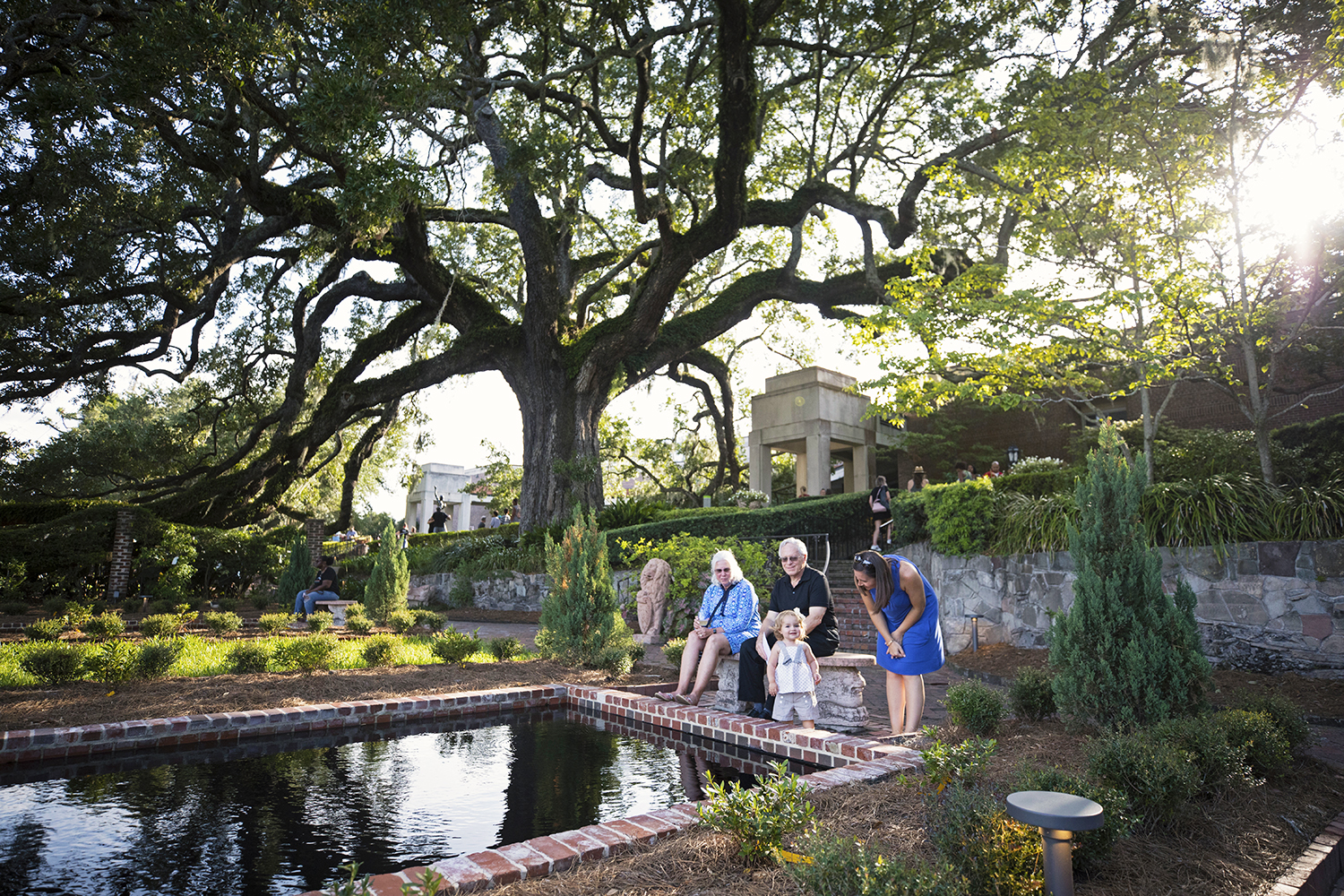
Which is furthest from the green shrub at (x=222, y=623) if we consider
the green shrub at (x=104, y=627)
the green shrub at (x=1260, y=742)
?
the green shrub at (x=1260, y=742)

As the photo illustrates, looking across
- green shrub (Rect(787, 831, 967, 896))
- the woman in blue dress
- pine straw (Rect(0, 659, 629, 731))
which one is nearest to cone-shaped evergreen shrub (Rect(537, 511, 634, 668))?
pine straw (Rect(0, 659, 629, 731))

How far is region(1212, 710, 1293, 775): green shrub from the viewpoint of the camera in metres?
3.94

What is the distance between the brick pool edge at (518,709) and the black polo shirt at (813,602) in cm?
75

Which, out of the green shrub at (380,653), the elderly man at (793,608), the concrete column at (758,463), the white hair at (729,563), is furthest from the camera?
the concrete column at (758,463)

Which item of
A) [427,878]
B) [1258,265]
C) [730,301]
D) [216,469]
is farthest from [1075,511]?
[216,469]

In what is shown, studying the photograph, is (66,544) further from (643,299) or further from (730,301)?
(730,301)

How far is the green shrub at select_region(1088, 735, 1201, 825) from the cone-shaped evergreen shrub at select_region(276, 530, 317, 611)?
1643 cm

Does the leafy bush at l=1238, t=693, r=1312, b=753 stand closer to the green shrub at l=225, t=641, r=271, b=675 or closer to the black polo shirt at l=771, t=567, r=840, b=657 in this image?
the black polo shirt at l=771, t=567, r=840, b=657

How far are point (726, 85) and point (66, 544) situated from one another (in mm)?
17081

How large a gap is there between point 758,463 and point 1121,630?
20814 mm

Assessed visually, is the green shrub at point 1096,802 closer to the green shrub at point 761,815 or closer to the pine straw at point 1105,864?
the pine straw at point 1105,864

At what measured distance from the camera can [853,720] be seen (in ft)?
17.8

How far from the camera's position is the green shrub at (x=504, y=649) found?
8.91 meters

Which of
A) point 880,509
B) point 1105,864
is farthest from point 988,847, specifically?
point 880,509
